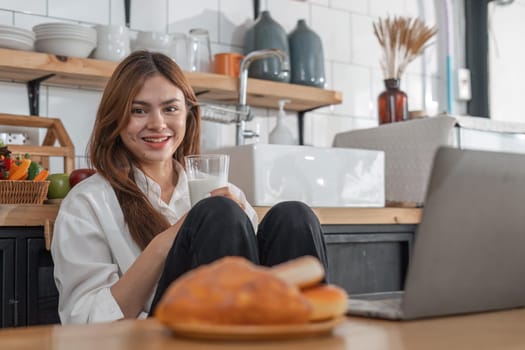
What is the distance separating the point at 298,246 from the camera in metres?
1.42

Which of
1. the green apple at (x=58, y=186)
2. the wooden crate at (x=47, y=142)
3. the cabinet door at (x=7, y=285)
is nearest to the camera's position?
the cabinet door at (x=7, y=285)

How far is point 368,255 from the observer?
233 cm

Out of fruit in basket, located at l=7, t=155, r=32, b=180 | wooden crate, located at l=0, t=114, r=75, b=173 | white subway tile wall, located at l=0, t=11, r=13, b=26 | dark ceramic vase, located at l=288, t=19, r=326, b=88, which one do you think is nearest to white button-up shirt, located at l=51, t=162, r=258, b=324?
fruit in basket, located at l=7, t=155, r=32, b=180

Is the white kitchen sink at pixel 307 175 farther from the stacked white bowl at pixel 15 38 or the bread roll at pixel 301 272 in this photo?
the bread roll at pixel 301 272

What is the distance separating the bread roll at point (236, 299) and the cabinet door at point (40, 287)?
1.30 m

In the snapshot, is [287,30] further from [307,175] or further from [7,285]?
[7,285]

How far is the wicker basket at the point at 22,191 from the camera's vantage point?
1.79m

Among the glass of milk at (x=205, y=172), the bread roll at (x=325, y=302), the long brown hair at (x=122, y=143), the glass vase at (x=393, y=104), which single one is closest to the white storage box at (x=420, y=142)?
the glass vase at (x=393, y=104)

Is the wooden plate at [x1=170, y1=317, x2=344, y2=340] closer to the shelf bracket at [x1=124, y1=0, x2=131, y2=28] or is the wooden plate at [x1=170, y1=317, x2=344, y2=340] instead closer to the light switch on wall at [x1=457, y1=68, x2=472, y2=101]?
the shelf bracket at [x1=124, y1=0, x2=131, y2=28]

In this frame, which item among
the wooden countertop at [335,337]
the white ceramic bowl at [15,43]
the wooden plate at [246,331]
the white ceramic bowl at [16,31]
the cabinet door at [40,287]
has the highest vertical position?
the white ceramic bowl at [16,31]

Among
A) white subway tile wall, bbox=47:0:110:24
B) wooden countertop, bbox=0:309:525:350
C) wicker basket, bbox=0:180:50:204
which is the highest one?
white subway tile wall, bbox=47:0:110:24

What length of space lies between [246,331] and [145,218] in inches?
42.7

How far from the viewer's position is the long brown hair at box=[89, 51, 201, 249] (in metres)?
1.63

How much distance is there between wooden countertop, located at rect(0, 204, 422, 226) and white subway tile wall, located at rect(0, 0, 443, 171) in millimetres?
560
